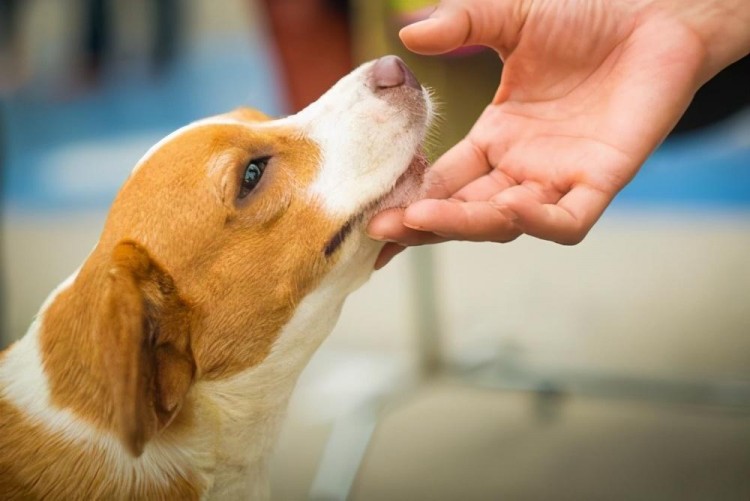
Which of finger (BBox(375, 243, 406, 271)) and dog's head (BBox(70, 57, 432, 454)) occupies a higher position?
dog's head (BBox(70, 57, 432, 454))

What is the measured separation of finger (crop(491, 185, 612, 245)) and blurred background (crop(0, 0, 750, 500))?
271 millimetres

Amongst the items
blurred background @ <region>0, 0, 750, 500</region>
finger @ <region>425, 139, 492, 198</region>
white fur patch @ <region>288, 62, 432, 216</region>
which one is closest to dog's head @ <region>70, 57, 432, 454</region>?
white fur patch @ <region>288, 62, 432, 216</region>

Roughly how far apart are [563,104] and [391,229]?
1.34 feet

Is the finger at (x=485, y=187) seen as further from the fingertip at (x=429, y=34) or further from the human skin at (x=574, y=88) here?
the fingertip at (x=429, y=34)

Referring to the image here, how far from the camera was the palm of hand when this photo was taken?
1.04 meters

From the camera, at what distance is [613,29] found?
3.90 feet

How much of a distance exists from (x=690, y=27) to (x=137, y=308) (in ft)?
2.81

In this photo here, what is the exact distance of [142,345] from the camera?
0.89 meters

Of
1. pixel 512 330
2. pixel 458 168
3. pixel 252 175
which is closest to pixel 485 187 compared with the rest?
pixel 458 168

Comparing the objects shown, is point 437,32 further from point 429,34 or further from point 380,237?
point 380,237

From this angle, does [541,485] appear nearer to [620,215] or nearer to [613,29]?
[613,29]

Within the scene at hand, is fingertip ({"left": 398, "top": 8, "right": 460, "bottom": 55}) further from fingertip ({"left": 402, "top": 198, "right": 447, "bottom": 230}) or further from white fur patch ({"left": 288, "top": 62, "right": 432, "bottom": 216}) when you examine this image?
fingertip ({"left": 402, "top": 198, "right": 447, "bottom": 230})

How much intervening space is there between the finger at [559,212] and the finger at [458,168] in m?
0.14

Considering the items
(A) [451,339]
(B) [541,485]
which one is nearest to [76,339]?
(B) [541,485]
